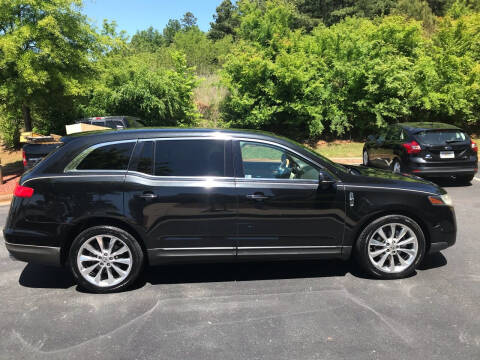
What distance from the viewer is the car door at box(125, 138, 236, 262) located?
4.10 m

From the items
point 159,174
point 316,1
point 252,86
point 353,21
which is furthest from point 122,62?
point 316,1

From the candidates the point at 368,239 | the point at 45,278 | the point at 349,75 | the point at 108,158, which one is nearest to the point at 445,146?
the point at 368,239

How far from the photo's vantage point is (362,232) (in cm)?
437

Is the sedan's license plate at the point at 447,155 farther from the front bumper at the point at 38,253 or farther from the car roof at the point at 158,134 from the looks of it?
the front bumper at the point at 38,253

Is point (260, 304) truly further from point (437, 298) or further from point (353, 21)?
point (353, 21)

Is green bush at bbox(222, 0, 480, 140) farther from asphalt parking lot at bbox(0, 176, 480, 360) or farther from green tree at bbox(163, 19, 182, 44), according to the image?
green tree at bbox(163, 19, 182, 44)

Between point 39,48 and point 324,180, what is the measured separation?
28.8ft

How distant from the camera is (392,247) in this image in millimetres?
4406

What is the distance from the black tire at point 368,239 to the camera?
4352 millimetres

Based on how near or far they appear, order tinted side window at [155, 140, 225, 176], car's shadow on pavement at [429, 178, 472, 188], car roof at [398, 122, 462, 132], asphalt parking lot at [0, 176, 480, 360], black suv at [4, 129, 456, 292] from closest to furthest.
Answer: asphalt parking lot at [0, 176, 480, 360], black suv at [4, 129, 456, 292], tinted side window at [155, 140, 225, 176], car roof at [398, 122, 462, 132], car's shadow on pavement at [429, 178, 472, 188]

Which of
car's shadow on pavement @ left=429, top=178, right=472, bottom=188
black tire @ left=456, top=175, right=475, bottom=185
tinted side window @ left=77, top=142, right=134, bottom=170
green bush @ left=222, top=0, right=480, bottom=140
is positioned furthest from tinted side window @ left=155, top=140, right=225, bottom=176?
green bush @ left=222, top=0, right=480, bottom=140

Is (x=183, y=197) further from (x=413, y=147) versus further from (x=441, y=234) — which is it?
(x=413, y=147)

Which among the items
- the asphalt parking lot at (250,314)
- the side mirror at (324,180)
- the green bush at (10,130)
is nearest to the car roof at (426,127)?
the asphalt parking lot at (250,314)

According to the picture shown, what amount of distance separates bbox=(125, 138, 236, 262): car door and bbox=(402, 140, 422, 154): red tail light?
6248 mm
